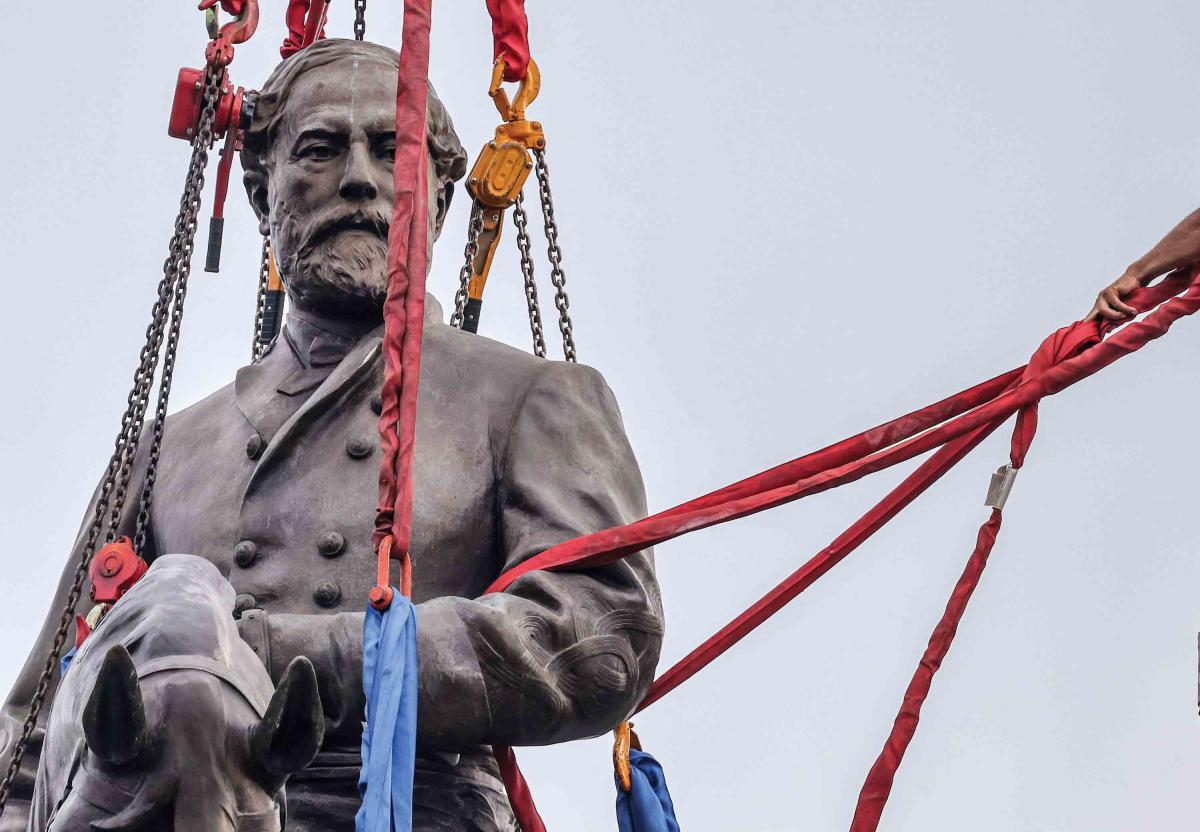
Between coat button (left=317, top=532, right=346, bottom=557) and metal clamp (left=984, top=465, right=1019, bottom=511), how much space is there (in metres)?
1.99

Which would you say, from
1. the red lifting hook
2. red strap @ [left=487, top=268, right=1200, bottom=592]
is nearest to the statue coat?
red strap @ [left=487, top=268, right=1200, bottom=592]

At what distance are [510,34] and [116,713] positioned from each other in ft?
12.5

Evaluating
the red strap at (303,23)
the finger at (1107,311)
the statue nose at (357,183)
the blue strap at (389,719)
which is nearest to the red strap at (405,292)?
the blue strap at (389,719)

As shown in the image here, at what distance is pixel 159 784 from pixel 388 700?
858mm

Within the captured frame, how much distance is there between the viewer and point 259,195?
36.7ft

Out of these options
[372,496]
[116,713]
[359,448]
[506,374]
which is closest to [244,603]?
[372,496]

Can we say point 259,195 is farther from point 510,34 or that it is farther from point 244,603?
point 244,603

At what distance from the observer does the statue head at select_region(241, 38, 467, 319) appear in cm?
1065

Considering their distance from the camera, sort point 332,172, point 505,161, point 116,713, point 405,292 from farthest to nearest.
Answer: point 505,161 < point 332,172 < point 405,292 < point 116,713

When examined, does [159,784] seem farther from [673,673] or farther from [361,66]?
[361,66]

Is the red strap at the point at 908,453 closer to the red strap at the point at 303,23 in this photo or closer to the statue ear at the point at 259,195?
the statue ear at the point at 259,195

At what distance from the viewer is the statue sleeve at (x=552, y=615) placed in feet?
31.1

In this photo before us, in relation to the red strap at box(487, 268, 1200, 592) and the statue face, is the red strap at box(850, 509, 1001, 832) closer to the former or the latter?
the red strap at box(487, 268, 1200, 592)

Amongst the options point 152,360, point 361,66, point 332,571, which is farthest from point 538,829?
point 361,66
